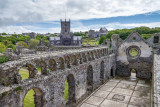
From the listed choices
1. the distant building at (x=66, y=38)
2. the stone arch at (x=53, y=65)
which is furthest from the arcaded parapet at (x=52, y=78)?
the distant building at (x=66, y=38)

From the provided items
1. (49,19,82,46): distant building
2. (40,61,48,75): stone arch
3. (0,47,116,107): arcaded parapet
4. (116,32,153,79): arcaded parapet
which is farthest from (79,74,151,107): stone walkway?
(49,19,82,46): distant building

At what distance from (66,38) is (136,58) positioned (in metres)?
48.0

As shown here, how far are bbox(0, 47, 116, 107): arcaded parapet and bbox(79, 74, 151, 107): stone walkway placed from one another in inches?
46.2

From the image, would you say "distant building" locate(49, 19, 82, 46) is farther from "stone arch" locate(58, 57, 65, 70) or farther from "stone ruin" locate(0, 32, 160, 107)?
"stone arch" locate(58, 57, 65, 70)

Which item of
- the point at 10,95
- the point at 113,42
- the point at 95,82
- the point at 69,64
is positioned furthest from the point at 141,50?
the point at 10,95

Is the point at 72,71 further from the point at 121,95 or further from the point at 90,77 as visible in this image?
the point at 121,95

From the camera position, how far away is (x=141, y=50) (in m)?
27.0

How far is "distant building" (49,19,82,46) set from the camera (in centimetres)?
7049

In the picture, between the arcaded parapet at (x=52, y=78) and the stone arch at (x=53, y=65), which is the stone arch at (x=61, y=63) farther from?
the stone arch at (x=53, y=65)

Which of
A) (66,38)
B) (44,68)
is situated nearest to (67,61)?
(44,68)

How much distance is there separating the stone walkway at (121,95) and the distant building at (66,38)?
46.9 m

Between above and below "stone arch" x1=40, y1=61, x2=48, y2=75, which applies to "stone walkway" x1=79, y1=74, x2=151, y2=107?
below

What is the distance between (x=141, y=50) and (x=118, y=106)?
14.4 metres

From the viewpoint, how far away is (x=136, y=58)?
2734 cm
